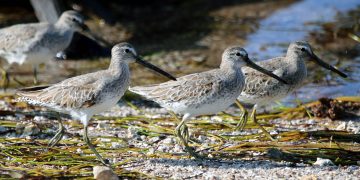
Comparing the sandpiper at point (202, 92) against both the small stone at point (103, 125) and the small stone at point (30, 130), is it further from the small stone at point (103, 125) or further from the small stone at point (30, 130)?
the small stone at point (30, 130)

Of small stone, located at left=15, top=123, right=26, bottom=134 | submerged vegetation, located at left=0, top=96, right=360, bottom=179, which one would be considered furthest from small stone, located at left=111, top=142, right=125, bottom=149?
small stone, located at left=15, top=123, right=26, bottom=134

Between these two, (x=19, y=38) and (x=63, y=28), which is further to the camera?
(x=63, y=28)

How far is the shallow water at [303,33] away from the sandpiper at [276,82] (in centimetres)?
164

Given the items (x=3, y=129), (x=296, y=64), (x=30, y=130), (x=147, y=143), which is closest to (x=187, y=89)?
(x=147, y=143)

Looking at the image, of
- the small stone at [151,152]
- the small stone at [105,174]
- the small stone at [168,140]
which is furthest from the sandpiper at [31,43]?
the small stone at [105,174]

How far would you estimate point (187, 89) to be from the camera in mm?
7527

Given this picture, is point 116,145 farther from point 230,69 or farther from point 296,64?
point 296,64

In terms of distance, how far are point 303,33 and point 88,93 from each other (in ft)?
25.3

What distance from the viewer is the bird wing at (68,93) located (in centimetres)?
718

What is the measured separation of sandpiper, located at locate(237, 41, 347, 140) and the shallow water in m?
1.64

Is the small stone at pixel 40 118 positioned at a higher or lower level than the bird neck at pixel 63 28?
lower

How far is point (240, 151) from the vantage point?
24.8ft

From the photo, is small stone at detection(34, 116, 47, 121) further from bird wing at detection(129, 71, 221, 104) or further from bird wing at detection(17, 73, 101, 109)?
bird wing at detection(129, 71, 221, 104)

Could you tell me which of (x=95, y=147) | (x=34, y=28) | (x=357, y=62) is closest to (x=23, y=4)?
(x=34, y=28)
